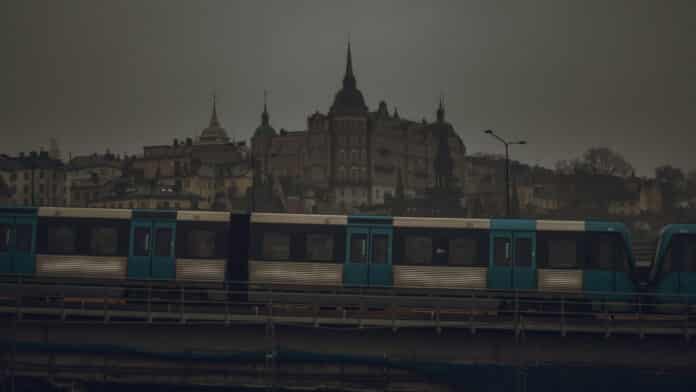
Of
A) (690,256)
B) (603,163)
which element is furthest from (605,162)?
(690,256)

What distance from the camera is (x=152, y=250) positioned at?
31781 millimetres

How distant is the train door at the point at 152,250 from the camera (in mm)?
31688

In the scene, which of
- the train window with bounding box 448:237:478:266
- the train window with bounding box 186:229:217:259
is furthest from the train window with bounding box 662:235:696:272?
the train window with bounding box 186:229:217:259

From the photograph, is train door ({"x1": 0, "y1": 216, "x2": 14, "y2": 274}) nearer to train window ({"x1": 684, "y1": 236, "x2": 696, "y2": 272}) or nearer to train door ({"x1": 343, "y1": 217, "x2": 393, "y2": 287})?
train door ({"x1": 343, "y1": 217, "x2": 393, "y2": 287})

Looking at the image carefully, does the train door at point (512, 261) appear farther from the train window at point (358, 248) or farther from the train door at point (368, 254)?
the train window at point (358, 248)

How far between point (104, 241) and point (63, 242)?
1.49m

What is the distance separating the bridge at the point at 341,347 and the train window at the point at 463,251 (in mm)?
3630

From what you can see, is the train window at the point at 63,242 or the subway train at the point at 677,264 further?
the train window at the point at 63,242

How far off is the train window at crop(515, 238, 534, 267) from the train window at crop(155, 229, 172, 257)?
11.9 metres

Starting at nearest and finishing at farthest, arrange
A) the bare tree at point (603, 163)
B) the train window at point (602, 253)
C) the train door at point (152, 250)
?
the train window at point (602, 253), the train door at point (152, 250), the bare tree at point (603, 163)

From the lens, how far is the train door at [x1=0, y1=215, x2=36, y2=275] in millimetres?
32094

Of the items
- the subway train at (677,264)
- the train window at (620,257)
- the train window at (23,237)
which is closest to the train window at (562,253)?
the train window at (620,257)

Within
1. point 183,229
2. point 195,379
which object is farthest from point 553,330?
point 183,229

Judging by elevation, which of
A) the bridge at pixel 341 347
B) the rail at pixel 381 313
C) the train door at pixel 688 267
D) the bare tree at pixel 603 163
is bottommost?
the bridge at pixel 341 347
